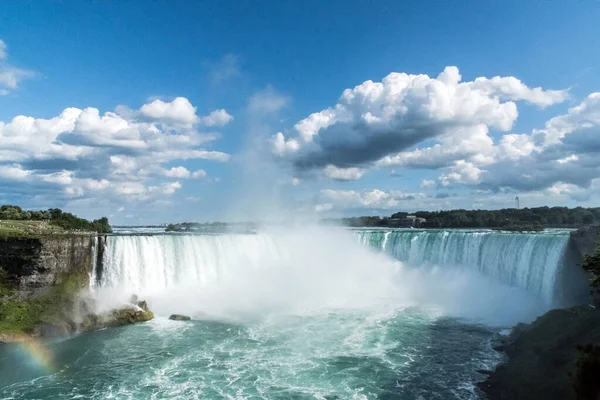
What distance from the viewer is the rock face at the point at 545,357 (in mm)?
11703

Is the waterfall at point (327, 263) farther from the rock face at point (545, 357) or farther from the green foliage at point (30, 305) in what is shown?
the rock face at point (545, 357)

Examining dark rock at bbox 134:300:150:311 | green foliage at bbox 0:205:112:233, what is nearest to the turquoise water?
dark rock at bbox 134:300:150:311

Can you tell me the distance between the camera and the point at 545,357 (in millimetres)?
13484

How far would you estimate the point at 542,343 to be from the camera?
14797 millimetres

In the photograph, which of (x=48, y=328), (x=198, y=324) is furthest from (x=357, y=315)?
(x=48, y=328)

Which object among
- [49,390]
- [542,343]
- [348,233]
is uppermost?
[348,233]

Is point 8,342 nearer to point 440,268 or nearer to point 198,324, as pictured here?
point 198,324

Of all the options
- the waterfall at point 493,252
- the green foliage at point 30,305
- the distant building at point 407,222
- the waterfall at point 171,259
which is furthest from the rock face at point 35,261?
the distant building at point 407,222

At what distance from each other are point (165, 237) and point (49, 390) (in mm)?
14358

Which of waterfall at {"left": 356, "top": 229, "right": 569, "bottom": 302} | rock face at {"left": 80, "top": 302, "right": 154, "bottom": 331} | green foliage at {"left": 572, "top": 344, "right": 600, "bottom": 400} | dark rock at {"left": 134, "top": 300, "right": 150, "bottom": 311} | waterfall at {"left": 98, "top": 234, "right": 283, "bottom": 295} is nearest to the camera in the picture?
green foliage at {"left": 572, "top": 344, "right": 600, "bottom": 400}

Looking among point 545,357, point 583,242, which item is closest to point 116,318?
point 545,357

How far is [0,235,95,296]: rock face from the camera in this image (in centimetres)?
2061

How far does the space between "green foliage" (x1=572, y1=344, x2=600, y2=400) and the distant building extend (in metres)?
53.2

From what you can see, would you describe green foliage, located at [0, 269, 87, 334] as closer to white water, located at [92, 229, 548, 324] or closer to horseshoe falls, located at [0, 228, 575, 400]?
horseshoe falls, located at [0, 228, 575, 400]
